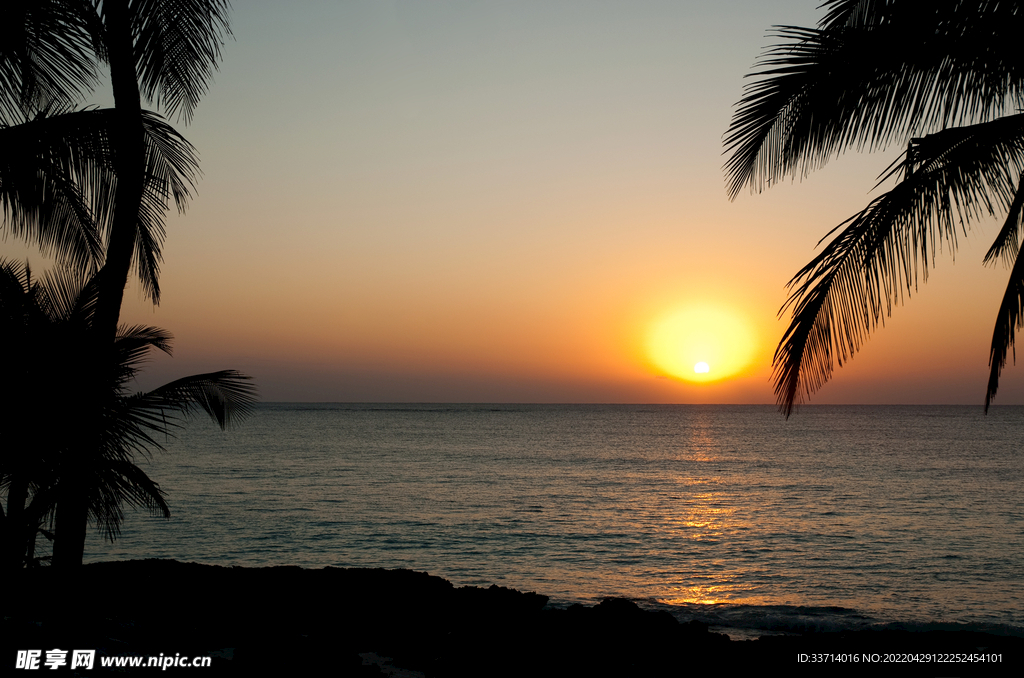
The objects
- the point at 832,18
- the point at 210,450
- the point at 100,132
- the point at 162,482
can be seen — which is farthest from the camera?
the point at 210,450

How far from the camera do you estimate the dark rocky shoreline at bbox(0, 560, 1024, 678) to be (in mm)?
6641

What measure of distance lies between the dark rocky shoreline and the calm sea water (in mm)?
3344

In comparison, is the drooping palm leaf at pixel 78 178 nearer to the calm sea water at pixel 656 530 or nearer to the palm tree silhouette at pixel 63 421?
the palm tree silhouette at pixel 63 421

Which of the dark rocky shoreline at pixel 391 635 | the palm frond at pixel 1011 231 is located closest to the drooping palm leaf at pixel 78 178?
the dark rocky shoreline at pixel 391 635

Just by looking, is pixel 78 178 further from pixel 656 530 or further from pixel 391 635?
pixel 656 530

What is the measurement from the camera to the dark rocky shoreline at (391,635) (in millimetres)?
6641

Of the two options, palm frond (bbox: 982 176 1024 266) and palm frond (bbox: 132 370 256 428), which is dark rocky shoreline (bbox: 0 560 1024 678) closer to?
palm frond (bbox: 132 370 256 428)

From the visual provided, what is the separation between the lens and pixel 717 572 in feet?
55.4

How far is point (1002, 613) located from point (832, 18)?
43.3 ft

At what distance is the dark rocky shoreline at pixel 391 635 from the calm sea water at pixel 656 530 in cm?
334

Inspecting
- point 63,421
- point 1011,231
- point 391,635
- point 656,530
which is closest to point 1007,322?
point 1011,231

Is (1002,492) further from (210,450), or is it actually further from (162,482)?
(210,450)

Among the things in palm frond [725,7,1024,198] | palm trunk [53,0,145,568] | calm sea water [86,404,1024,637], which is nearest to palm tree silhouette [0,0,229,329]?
palm trunk [53,0,145,568]

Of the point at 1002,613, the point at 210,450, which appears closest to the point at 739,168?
the point at 1002,613
